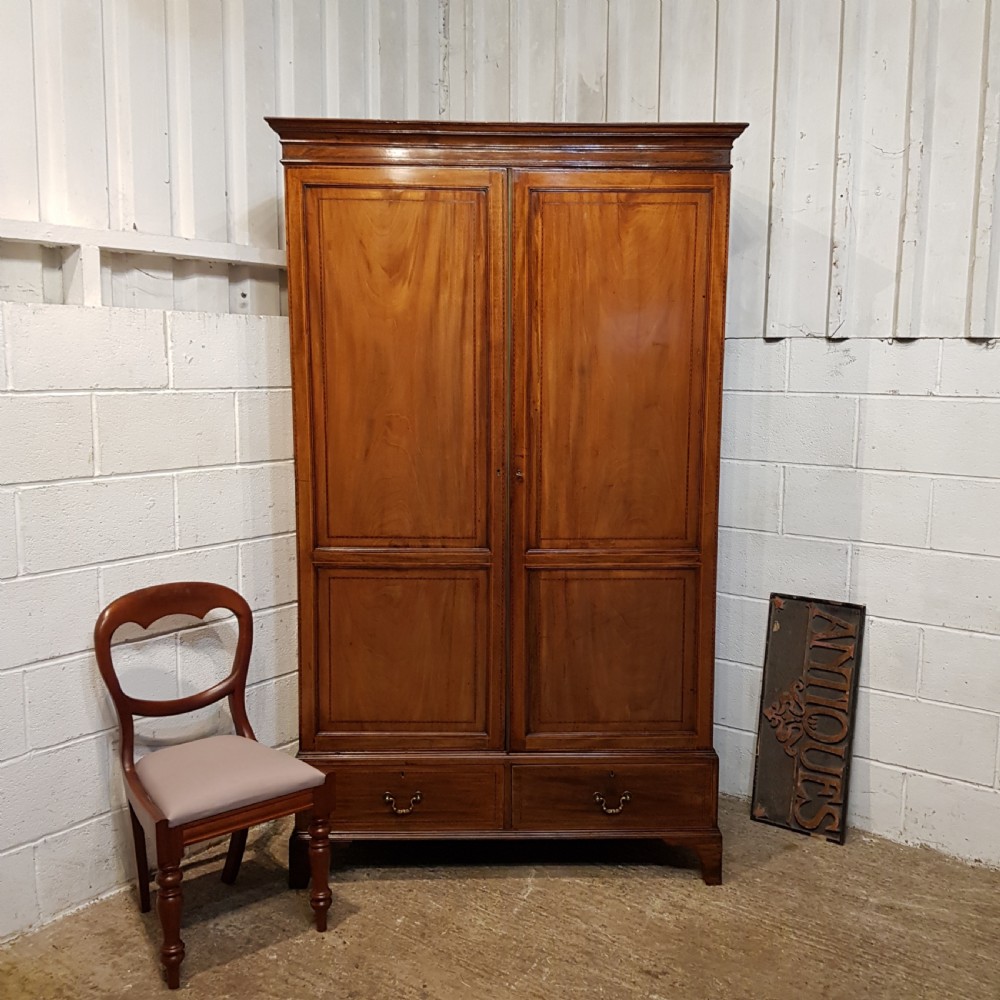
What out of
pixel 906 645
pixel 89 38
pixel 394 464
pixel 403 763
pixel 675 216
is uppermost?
pixel 89 38

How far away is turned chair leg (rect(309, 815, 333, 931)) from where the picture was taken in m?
2.41

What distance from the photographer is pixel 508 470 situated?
102 inches

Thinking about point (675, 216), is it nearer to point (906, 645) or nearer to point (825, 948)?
point (906, 645)

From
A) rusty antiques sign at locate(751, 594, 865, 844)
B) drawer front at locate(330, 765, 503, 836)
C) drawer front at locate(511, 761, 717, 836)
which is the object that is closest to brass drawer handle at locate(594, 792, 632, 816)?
drawer front at locate(511, 761, 717, 836)

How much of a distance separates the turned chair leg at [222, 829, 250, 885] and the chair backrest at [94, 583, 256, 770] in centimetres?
27

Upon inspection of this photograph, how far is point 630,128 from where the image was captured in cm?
245

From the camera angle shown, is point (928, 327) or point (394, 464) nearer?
point (394, 464)

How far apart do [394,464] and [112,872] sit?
4.40ft

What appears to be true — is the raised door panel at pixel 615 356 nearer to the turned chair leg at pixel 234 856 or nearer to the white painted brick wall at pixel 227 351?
the white painted brick wall at pixel 227 351

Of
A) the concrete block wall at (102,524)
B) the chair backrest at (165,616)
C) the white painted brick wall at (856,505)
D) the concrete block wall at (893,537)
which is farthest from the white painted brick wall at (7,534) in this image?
the white painted brick wall at (856,505)

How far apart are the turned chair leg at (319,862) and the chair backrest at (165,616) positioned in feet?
1.23

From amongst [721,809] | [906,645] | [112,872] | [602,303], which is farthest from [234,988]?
[906,645]

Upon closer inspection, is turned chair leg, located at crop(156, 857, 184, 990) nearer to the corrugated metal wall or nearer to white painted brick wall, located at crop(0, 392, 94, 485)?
white painted brick wall, located at crop(0, 392, 94, 485)

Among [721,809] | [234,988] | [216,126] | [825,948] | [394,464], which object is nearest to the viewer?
[234,988]
